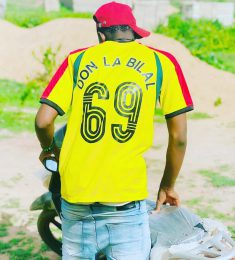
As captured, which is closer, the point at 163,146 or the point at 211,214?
the point at 211,214

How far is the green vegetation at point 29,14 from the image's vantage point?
21031 millimetres

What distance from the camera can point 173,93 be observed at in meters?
2.42

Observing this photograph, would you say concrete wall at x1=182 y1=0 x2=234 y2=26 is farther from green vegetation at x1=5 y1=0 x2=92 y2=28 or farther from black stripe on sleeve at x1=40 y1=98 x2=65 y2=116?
black stripe on sleeve at x1=40 y1=98 x2=65 y2=116

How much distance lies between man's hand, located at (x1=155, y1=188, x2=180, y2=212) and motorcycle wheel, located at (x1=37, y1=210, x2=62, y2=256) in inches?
Answer: 59.2

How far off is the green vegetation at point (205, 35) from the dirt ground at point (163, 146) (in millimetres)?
3384

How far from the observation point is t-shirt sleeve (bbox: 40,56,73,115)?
7.92 ft

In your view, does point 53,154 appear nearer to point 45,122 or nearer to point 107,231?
point 45,122

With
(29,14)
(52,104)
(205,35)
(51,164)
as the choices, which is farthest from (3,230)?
(29,14)

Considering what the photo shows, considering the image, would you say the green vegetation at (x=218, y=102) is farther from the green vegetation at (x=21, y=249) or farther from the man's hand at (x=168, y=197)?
the man's hand at (x=168, y=197)

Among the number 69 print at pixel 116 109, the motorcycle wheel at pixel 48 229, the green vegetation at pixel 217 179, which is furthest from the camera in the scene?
the green vegetation at pixel 217 179

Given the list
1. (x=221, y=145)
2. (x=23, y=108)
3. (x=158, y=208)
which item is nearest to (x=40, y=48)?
(x=23, y=108)

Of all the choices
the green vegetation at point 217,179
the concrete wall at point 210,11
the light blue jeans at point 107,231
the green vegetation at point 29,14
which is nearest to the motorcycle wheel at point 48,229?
the light blue jeans at point 107,231

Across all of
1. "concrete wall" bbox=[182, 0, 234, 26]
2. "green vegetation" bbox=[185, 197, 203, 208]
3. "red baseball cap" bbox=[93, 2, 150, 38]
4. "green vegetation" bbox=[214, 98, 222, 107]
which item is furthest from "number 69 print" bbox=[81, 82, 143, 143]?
"concrete wall" bbox=[182, 0, 234, 26]

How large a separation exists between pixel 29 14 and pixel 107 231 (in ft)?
73.1
